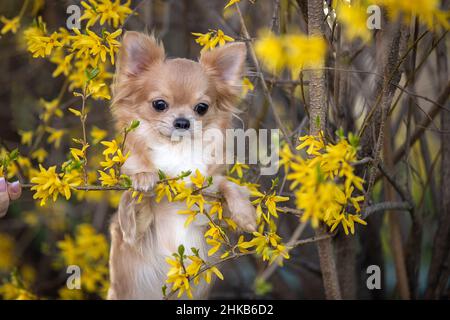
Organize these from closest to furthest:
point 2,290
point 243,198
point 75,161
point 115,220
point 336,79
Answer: point 75,161
point 243,198
point 336,79
point 115,220
point 2,290

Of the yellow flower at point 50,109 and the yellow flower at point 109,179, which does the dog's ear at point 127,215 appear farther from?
the yellow flower at point 50,109

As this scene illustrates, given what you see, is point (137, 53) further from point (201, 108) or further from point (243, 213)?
point (243, 213)

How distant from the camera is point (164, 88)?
115 inches

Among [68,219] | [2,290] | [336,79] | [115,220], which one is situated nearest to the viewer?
[336,79]

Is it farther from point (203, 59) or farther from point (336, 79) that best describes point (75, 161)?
point (336, 79)

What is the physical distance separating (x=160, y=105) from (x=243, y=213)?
71cm

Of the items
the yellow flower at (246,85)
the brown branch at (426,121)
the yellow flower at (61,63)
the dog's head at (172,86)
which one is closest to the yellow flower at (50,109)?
the yellow flower at (61,63)

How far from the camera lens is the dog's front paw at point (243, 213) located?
2627 mm

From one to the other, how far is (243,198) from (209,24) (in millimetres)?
2104

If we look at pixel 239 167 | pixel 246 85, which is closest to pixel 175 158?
pixel 239 167

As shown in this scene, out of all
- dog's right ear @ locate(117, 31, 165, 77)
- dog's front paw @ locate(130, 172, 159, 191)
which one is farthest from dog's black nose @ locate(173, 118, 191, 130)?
dog's right ear @ locate(117, 31, 165, 77)

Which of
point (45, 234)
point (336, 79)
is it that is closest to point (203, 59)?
point (336, 79)

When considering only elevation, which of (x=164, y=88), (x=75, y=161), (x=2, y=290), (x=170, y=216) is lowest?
(x=2, y=290)

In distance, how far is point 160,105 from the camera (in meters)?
2.94
